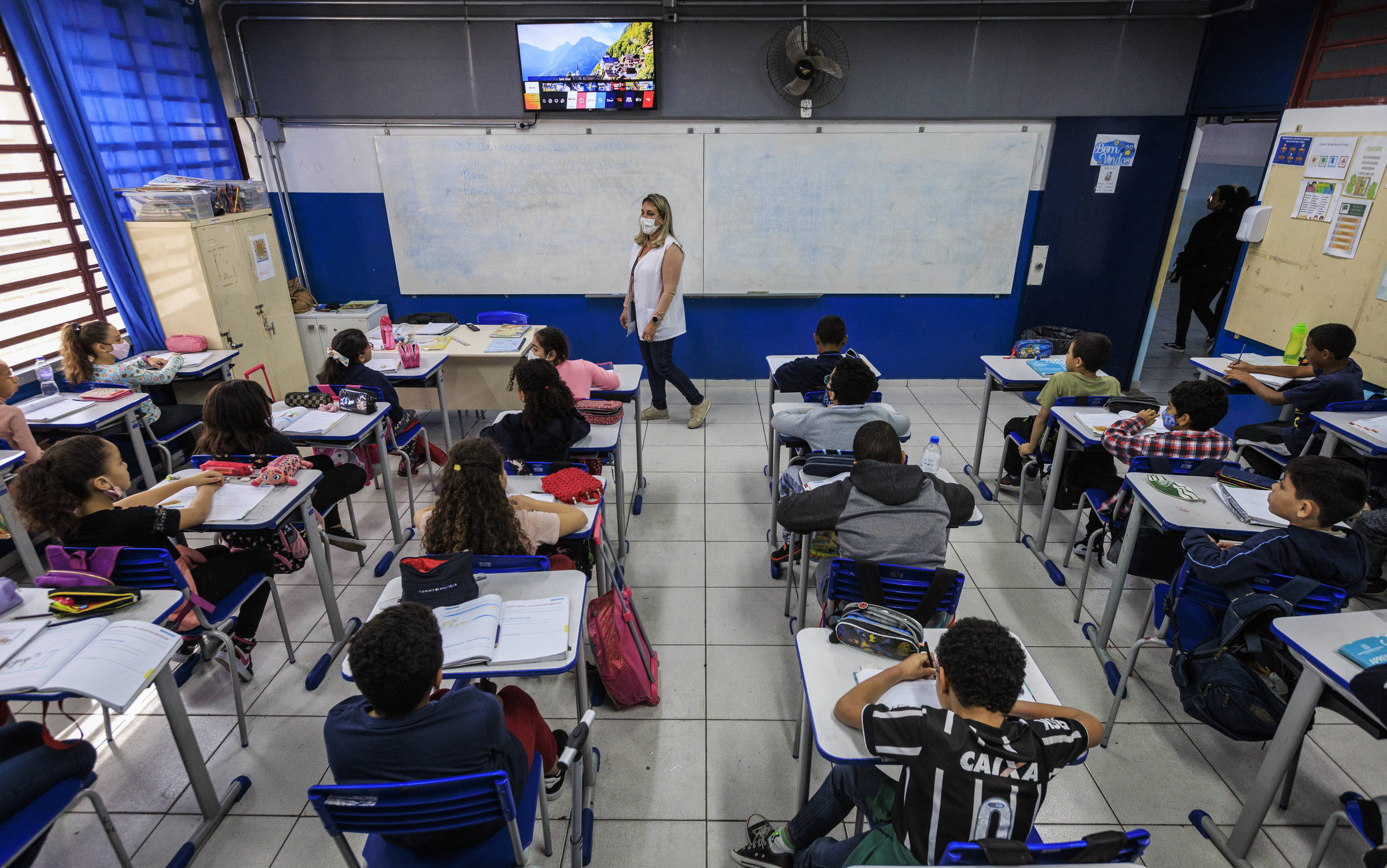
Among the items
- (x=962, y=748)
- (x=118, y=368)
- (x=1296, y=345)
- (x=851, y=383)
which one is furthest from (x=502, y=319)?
(x=1296, y=345)

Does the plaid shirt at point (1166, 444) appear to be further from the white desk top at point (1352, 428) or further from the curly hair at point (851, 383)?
the curly hair at point (851, 383)

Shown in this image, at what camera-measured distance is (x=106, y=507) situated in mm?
2355

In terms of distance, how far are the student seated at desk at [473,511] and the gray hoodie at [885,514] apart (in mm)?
1006

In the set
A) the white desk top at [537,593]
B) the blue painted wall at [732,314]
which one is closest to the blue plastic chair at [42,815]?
the white desk top at [537,593]

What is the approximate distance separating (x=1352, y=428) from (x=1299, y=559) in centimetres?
172

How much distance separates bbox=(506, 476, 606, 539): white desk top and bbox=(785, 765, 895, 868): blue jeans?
115 cm

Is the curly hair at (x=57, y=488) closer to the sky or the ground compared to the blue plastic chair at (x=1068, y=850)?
closer to the sky

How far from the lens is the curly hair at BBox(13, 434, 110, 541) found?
7.30 feet

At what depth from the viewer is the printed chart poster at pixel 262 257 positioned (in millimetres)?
5211

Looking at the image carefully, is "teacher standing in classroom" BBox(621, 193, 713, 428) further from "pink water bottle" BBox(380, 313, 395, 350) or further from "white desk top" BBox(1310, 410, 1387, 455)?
"white desk top" BBox(1310, 410, 1387, 455)

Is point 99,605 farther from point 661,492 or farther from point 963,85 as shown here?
point 963,85

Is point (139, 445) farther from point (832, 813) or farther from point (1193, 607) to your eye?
point (1193, 607)

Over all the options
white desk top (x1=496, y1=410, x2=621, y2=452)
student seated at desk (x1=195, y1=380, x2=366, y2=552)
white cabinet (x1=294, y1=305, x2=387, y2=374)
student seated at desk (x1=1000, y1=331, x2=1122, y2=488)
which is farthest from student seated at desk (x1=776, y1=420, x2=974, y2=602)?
white cabinet (x1=294, y1=305, x2=387, y2=374)

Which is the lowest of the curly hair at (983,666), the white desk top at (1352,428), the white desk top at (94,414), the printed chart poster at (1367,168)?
the white desk top at (94,414)
